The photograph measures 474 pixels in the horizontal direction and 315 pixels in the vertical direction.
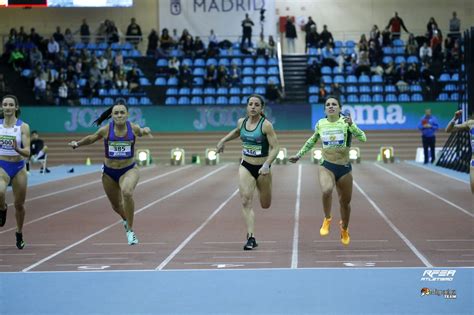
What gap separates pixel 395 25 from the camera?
1871 inches

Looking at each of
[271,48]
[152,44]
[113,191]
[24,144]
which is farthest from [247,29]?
[24,144]

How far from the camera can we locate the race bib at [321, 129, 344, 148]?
13.4m

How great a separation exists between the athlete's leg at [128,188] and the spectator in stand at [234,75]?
3018 centimetres

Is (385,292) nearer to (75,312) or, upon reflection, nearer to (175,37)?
(75,312)

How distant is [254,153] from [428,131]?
76.1 ft

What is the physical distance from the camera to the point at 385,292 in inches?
369

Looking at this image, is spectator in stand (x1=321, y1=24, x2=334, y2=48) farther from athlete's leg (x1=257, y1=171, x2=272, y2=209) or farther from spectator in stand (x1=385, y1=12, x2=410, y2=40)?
athlete's leg (x1=257, y1=171, x2=272, y2=209)

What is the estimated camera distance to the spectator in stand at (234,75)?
4381 centimetres

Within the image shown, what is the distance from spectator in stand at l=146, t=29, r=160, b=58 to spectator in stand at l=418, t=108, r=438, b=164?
579 inches

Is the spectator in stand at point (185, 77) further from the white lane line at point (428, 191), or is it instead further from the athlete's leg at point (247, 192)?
the athlete's leg at point (247, 192)

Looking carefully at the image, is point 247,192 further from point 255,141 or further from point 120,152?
point 120,152

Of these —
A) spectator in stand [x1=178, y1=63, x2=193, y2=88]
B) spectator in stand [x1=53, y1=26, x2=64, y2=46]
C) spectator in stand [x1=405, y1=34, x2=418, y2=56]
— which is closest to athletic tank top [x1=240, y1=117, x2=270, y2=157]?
spectator in stand [x1=178, y1=63, x2=193, y2=88]

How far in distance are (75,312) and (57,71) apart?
36754 mm

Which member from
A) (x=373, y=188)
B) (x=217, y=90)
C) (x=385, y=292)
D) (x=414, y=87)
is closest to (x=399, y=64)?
(x=414, y=87)
